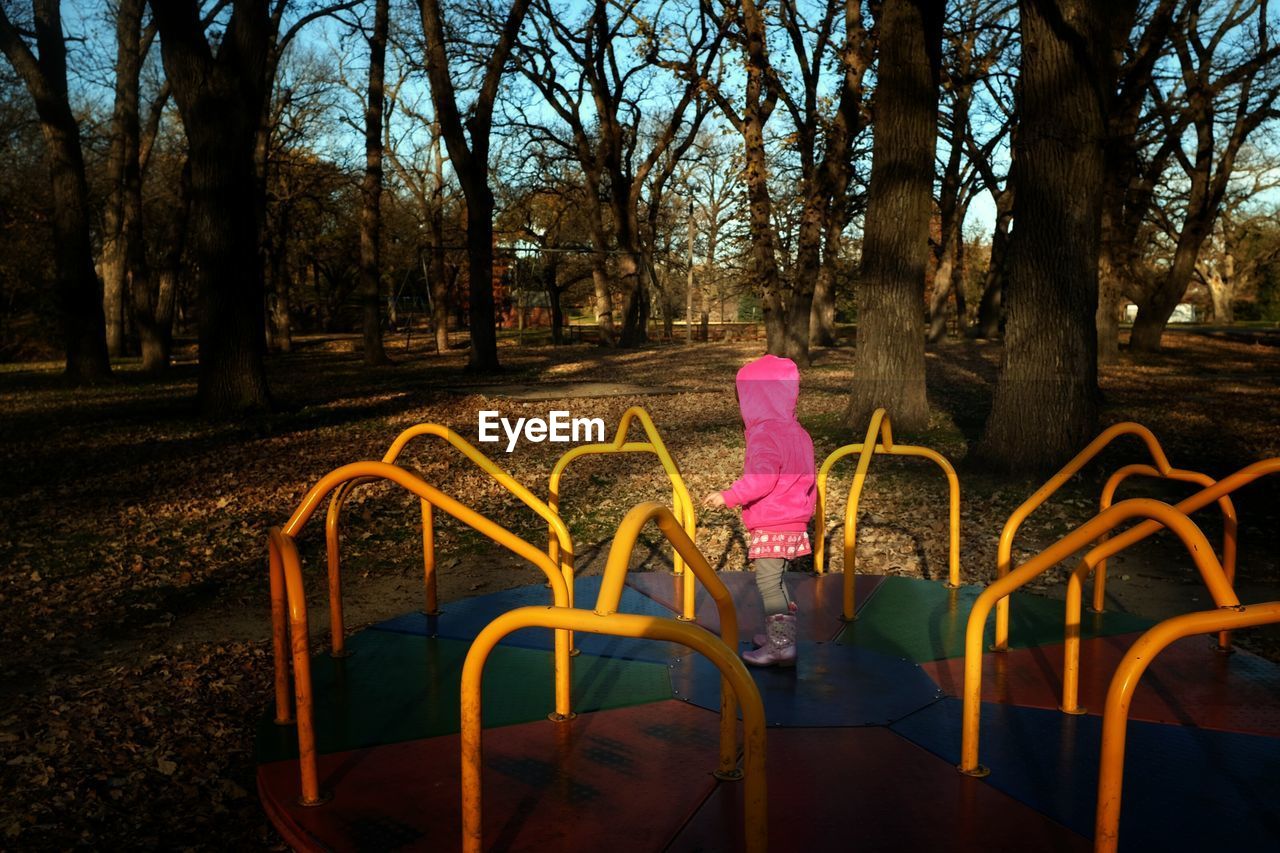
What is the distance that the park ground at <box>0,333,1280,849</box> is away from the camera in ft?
13.5

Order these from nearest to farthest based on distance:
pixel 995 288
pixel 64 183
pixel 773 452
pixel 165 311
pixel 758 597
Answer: pixel 773 452 → pixel 758 597 → pixel 64 183 → pixel 165 311 → pixel 995 288

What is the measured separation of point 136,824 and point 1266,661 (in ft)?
17.5

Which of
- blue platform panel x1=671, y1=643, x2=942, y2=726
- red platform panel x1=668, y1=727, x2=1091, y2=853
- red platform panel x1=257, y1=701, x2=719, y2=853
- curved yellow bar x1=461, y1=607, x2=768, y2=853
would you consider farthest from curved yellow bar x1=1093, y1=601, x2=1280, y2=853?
blue platform panel x1=671, y1=643, x2=942, y2=726

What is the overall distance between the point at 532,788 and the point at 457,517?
1057 mm

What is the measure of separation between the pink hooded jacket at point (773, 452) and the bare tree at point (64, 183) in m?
18.5

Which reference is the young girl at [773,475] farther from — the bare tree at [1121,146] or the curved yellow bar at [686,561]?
the bare tree at [1121,146]

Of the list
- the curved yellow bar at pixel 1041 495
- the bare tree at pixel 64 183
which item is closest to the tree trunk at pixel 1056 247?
the curved yellow bar at pixel 1041 495

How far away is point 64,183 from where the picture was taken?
755 inches

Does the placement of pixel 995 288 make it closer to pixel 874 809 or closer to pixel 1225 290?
pixel 1225 290

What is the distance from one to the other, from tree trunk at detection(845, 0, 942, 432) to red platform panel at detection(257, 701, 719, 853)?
26.4ft

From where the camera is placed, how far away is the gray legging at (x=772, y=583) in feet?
14.7

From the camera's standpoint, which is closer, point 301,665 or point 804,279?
point 301,665

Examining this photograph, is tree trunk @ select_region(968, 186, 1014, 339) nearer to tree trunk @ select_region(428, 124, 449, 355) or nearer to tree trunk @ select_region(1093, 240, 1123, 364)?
tree trunk @ select_region(1093, 240, 1123, 364)

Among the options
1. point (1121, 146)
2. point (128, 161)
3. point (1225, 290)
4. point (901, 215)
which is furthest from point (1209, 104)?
point (1225, 290)
